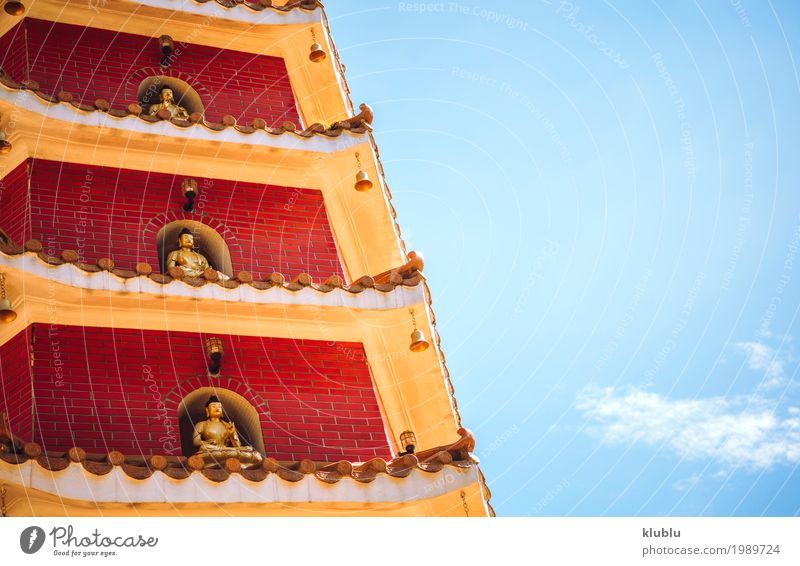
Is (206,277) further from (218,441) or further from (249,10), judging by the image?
(249,10)


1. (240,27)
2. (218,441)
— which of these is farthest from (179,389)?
(240,27)

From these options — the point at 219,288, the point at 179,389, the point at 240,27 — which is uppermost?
the point at 240,27

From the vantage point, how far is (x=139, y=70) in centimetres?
1636

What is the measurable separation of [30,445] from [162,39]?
24.8ft

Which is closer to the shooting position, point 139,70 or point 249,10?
point 139,70

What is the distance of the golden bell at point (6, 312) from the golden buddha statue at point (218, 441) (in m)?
2.07

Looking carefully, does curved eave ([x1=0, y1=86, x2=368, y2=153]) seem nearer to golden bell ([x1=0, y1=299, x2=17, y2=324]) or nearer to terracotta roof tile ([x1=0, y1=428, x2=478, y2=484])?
golden bell ([x1=0, y1=299, x2=17, y2=324])

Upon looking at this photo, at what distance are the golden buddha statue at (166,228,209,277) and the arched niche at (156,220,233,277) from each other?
31 cm

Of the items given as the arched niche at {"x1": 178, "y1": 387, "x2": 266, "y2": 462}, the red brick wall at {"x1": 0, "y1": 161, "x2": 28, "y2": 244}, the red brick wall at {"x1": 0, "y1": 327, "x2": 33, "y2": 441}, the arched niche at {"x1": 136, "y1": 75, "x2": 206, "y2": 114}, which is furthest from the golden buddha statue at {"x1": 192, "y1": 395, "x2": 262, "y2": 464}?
the arched niche at {"x1": 136, "y1": 75, "x2": 206, "y2": 114}

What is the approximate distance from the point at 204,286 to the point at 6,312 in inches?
77.1

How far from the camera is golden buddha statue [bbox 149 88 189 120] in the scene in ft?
51.6

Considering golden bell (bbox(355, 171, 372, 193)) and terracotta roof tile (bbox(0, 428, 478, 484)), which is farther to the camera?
golden bell (bbox(355, 171, 372, 193))

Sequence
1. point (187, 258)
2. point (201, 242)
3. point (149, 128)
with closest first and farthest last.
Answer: point (187, 258) → point (149, 128) → point (201, 242)

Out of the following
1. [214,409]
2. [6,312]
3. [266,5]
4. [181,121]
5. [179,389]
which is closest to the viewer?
[6,312]
